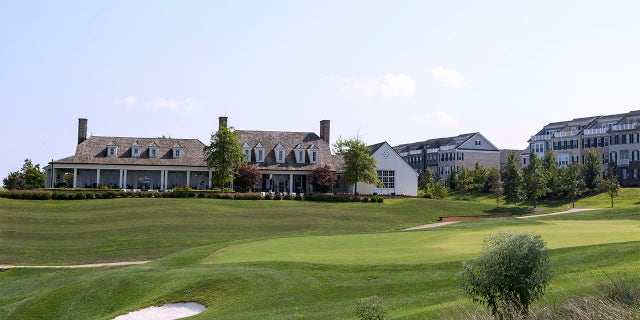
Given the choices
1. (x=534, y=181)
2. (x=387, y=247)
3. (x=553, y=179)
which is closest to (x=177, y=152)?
(x=534, y=181)

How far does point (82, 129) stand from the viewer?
236 ft

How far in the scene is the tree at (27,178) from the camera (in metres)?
76.1

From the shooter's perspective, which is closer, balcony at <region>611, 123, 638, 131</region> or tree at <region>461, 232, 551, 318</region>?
tree at <region>461, 232, 551, 318</region>

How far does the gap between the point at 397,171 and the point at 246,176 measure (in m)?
18.2

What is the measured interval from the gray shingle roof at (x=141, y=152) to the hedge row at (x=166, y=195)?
11204 mm

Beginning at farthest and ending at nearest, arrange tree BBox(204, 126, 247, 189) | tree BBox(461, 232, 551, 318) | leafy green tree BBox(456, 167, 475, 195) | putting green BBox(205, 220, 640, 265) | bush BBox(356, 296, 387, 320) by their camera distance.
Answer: leafy green tree BBox(456, 167, 475, 195), tree BBox(204, 126, 247, 189), putting green BBox(205, 220, 640, 265), bush BBox(356, 296, 387, 320), tree BBox(461, 232, 551, 318)

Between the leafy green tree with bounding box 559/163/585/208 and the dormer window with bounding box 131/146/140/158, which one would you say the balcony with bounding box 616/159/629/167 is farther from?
the dormer window with bounding box 131/146/140/158

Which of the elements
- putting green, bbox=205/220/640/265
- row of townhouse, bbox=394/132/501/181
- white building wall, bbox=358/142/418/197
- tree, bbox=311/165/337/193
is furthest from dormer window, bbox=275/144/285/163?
row of townhouse, bbox=394/132/501/181

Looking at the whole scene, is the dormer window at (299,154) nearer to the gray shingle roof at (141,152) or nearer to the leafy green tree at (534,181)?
the gray shingle roof at (141,152)

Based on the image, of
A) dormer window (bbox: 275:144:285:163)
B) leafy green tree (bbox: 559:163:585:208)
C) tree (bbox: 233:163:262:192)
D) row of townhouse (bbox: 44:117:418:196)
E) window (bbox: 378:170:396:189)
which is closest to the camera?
tree (bbox: 233:163:262:192)

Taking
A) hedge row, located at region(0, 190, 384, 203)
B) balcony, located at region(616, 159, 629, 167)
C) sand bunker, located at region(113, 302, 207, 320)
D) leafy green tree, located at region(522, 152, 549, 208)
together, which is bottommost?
sand bunker, located at region(113, 302, 207, 320)

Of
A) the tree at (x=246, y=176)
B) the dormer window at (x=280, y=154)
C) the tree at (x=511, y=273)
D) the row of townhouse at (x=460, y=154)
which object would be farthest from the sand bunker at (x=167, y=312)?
the row of townhouse at (x=460, y=154)

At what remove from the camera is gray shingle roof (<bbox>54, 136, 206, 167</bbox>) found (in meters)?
69.1

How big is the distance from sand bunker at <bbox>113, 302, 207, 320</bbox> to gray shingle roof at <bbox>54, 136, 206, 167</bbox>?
50370 mm
